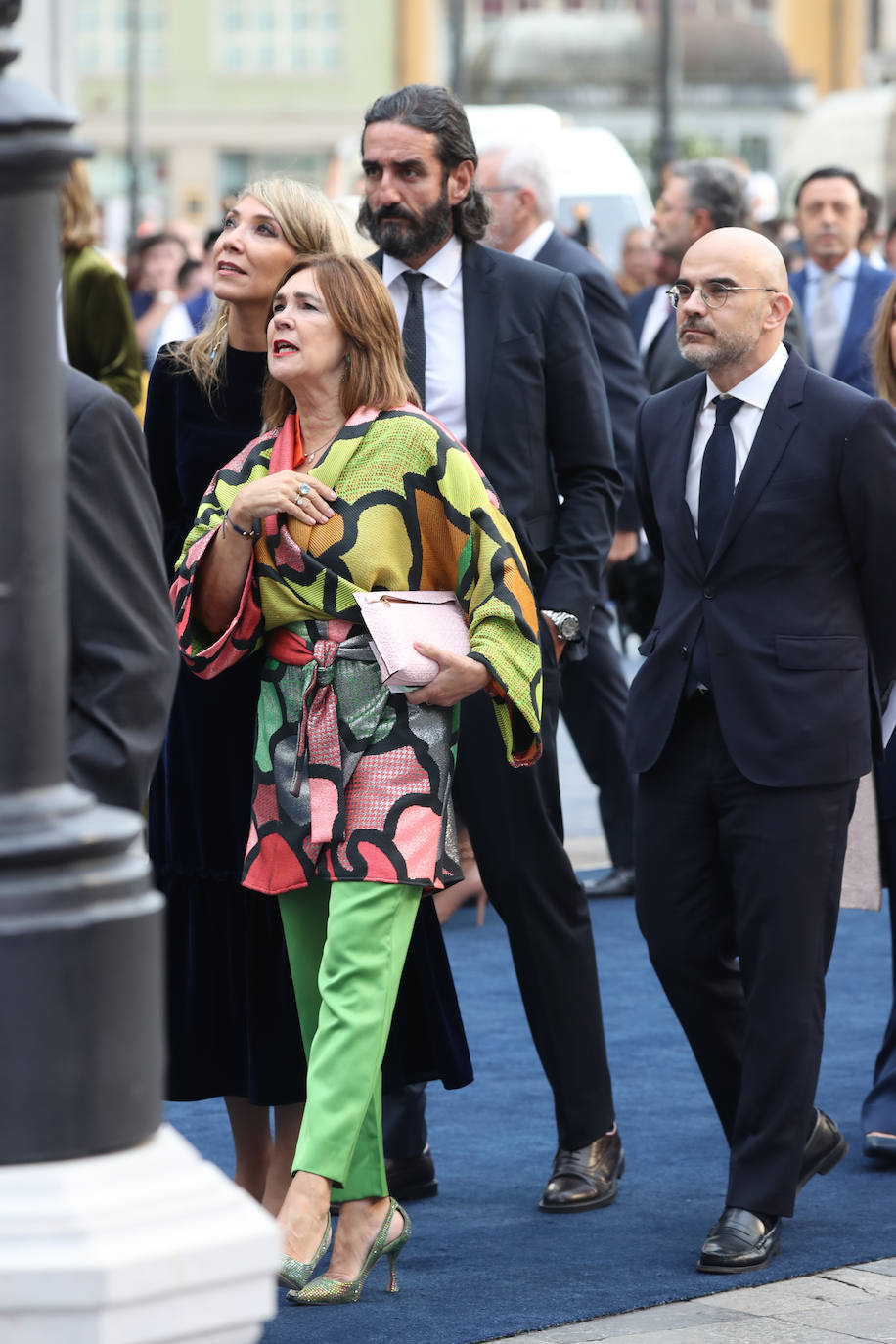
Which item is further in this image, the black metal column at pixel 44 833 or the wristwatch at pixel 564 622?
the wristwatch at pixel 564 622

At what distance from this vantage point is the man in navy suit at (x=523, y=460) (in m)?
4.95

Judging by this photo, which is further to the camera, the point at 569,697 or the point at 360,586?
the point at 569,697

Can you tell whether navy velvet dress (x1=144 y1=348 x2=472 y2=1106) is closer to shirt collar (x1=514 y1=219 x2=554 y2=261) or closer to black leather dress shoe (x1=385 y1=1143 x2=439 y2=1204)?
black leather dress shoe (x1=385 y1=1143 x2=439 y2=1204)

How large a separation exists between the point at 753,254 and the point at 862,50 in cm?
6313

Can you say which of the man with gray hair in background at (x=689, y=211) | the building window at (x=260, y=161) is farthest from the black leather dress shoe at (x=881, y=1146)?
the building window at (x=260, y=161)

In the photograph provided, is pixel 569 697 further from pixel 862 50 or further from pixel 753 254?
pixel 862 50

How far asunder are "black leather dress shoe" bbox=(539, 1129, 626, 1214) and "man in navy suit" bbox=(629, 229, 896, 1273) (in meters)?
0.42

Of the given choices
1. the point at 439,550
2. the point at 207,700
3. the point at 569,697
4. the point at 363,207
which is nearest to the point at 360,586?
the point at 439,550

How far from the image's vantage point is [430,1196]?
507 centimetres

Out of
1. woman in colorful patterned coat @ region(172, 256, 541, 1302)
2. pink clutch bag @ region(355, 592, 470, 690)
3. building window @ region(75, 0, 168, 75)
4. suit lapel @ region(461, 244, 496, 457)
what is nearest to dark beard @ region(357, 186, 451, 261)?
suit lapel @ region(461, 244, 496, 457)

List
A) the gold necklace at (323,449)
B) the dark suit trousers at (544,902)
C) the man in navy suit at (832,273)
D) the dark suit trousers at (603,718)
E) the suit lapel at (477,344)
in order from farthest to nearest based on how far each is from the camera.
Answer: the man in navy suit at (832,273) < the dark suit trousers at (603,718) < the suit lapel at (477,344) < the dark suit trousers at (544,902) < the gold necklace at (323,449)

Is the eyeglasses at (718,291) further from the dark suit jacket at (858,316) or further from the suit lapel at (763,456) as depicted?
the dark suit jacket at (858,316)

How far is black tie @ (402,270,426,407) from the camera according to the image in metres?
5.06

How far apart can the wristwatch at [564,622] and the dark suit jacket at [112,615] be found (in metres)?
1.95
